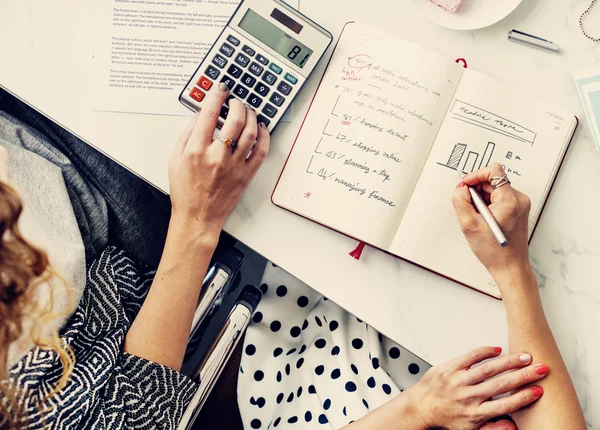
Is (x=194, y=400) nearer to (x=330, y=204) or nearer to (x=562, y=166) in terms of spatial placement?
(x=330, y=204)

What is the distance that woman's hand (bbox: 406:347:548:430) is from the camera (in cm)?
62

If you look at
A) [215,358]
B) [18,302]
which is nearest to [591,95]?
[215,358]

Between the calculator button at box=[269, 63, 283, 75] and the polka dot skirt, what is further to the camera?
the polka dot skirt

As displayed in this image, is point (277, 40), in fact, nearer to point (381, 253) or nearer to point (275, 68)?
point (275, 68)

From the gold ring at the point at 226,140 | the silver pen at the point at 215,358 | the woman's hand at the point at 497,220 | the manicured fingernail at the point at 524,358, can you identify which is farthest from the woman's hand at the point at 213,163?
the manicured fingernail at the point at 524,358

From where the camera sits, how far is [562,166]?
67 centimetres

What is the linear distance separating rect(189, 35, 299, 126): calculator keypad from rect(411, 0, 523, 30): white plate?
194 millimetres

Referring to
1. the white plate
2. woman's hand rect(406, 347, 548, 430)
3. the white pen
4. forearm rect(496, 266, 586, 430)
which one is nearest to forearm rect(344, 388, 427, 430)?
woman's hand rect(406, 347, 548, 430)

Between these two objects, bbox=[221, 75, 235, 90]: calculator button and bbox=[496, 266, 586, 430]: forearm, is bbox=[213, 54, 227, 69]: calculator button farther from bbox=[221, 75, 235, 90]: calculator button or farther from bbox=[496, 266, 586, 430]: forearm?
bbox=[496, 266, 586, 430]: forearm

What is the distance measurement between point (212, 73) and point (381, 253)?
0.31 meters

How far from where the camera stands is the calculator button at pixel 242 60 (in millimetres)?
656

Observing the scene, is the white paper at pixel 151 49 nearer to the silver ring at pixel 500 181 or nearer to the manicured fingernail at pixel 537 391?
the silver ring at pixel 500 181

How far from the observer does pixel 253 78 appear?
25.9 inches

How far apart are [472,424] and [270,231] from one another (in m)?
0.35
